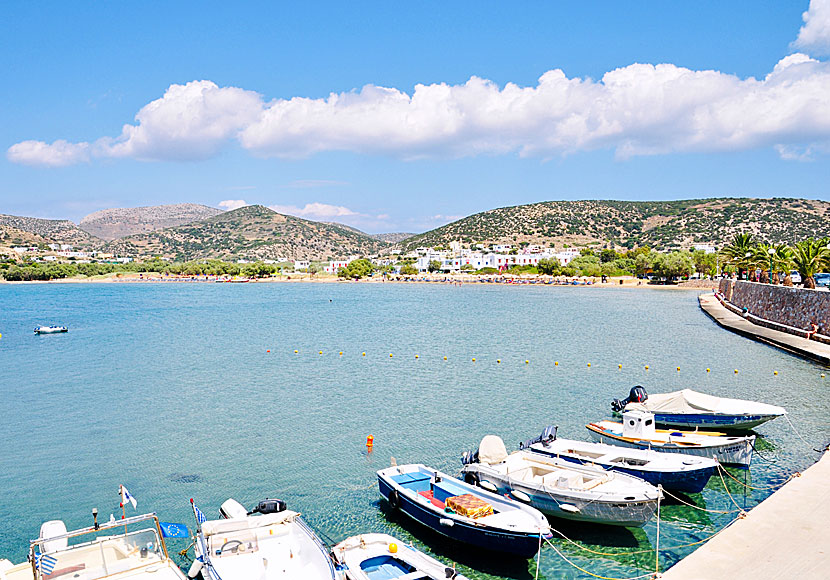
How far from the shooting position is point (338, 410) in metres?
26.9

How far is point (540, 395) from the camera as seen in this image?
28.9 m

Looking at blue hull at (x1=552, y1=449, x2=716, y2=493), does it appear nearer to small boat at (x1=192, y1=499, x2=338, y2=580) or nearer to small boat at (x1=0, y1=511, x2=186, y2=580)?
Answer: small boat at (x1=192, y1=499, x2=338, y2=580)

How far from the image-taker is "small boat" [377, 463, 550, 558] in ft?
39.6

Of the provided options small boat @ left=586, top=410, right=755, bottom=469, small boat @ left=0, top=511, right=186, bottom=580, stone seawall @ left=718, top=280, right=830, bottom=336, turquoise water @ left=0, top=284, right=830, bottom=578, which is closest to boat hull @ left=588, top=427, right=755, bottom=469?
small boat @ left=586, top=410, right=755, bottom=469

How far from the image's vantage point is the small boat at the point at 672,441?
17297 millimetres

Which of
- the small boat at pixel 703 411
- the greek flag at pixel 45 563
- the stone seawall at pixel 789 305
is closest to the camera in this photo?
the greek flag at pixel 45 563

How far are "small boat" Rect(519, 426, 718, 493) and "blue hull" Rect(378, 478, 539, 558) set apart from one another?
15.1 ft

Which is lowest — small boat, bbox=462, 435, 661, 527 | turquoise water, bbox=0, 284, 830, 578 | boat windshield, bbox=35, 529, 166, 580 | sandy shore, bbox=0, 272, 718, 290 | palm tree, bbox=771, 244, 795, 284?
turquoise water, bbox=0, 284, 830, 578

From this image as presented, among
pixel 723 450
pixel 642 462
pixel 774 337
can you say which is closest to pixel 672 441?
pixel 723 450

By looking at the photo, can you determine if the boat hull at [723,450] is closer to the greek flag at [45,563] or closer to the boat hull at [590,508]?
the boat hull at [590,508]

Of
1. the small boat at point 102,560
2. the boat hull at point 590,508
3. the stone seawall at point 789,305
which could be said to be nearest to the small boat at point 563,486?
the boat hull at point 590,508

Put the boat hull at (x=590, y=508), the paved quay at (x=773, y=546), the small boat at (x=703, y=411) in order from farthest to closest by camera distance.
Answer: the small boat at (x=703, y=411) → the boat hull at (x=590, y=508) → the paved quay at (x=773, y=546)

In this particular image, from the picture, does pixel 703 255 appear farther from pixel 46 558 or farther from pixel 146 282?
pixel 146 282

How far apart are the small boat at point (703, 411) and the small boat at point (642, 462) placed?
17.1ft
